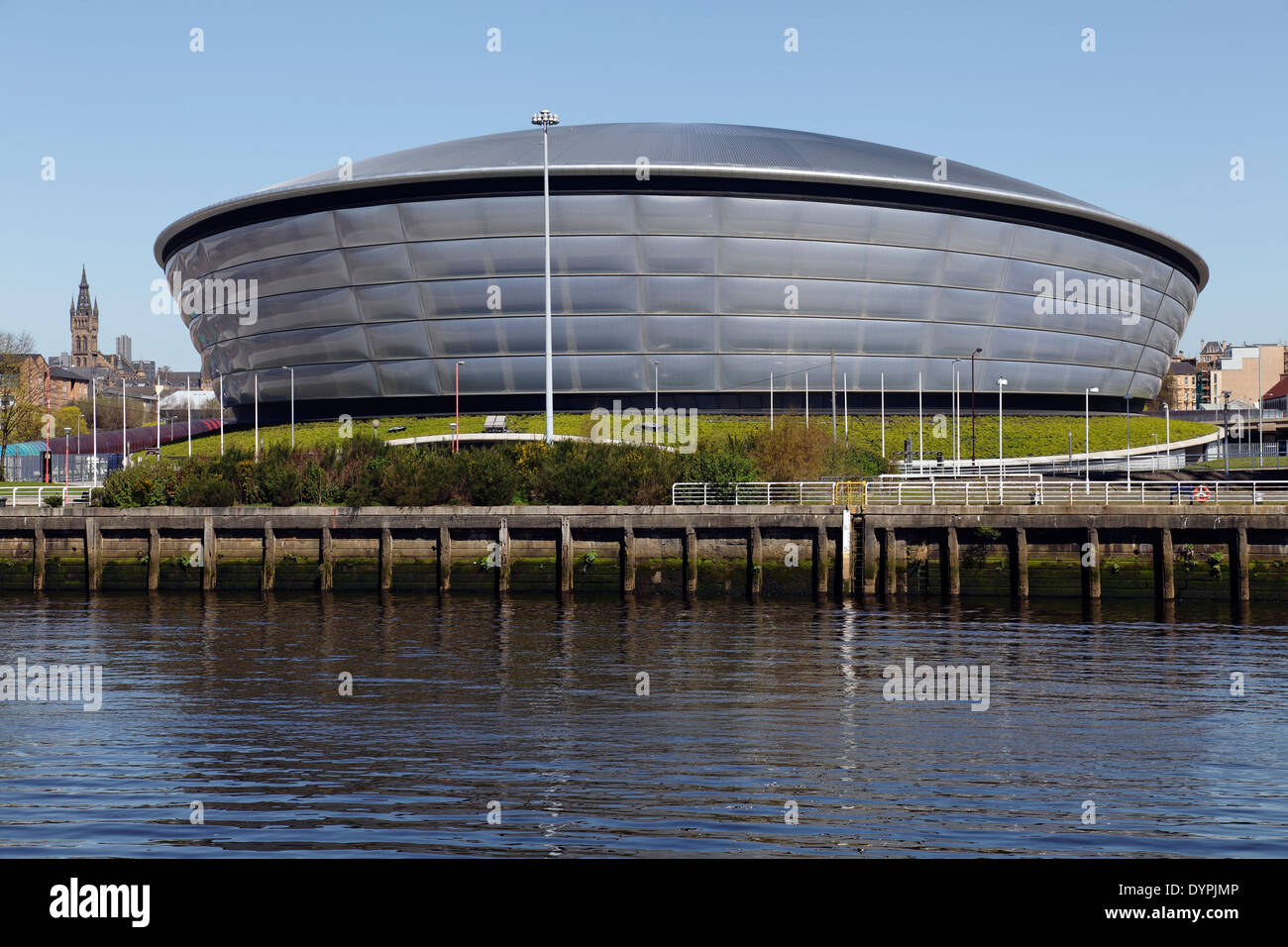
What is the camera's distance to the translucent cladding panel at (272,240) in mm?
85812

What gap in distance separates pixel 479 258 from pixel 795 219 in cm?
2065

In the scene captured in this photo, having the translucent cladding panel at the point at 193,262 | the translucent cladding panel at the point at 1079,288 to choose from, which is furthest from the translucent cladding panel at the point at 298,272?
the translucent cladding panel at the point at 1079,288

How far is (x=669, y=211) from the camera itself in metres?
82.5

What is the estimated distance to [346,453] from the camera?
5300 centimetres

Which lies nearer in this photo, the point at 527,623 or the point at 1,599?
the point at 527,623

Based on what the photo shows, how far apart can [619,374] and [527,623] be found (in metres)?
47.7

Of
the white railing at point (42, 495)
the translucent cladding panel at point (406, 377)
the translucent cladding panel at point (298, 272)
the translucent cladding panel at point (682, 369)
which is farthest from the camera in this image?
the translucent cladding panel at point (298, 272)

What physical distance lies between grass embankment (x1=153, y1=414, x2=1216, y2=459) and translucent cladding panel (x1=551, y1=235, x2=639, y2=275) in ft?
31.3

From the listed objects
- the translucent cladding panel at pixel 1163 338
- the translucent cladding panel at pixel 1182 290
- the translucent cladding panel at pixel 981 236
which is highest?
the translucent cladding panel at pixel 981 236

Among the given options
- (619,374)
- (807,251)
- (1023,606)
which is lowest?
(1023,606)

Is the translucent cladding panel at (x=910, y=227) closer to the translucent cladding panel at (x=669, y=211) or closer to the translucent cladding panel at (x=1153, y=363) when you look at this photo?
the translucent cladding panel at (x=669, y=211)

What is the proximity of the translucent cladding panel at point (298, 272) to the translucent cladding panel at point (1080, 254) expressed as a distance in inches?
1834

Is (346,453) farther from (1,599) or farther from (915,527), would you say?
(915,527)
